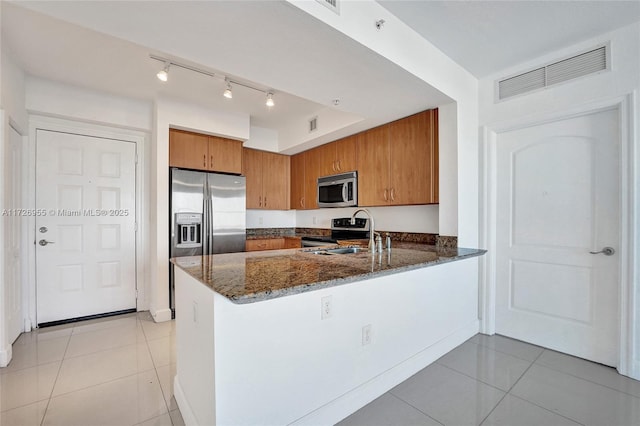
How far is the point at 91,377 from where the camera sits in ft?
6.96

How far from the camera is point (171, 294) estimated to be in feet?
11.0

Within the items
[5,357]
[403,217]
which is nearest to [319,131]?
[403,217]

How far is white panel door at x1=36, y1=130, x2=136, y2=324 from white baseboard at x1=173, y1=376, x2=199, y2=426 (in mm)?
2254

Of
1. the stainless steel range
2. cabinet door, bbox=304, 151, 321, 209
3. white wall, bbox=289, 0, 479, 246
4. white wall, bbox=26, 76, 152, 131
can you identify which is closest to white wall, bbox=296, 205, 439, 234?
the stainless steel range

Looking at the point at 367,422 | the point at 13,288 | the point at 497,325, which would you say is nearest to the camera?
the point at 367,422

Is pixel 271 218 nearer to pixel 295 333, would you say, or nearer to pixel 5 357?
pixel 5 357

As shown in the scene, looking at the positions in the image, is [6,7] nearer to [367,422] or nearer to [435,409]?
[367,422]

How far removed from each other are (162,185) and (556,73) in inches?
156

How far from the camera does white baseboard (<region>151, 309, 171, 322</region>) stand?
3.27m

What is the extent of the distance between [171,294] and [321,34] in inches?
123

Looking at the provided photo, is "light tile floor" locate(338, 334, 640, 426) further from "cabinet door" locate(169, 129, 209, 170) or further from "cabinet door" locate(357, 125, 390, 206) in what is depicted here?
"cabinet door" locate(169, 129, 209, 170)

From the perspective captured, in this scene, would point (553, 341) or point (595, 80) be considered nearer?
point (595, 80)

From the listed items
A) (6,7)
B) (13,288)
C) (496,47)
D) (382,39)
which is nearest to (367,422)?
(382,39)

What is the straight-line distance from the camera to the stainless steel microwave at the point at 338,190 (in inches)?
146
